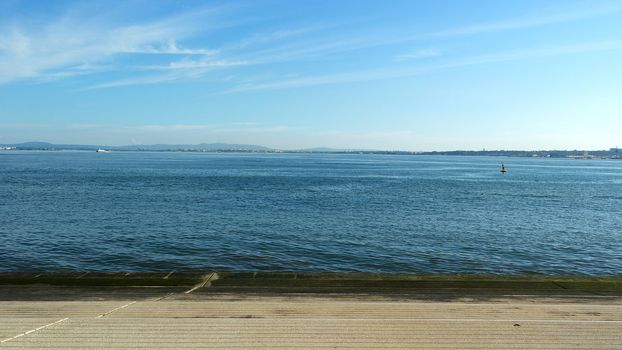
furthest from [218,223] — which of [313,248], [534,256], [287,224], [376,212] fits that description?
[534,256]

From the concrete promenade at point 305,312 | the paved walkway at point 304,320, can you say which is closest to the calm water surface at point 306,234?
the concrete promenade at point 305,312

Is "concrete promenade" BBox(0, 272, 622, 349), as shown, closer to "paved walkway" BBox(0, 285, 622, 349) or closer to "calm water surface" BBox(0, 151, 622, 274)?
"paved walkway" BBox(0, 285, 622, 349)

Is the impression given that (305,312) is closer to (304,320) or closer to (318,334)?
(304,320)

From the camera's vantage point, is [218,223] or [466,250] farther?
[218,223]

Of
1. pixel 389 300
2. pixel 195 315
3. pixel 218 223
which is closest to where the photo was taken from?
pixel 195 315

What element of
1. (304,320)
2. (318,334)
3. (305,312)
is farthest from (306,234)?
(318,334)

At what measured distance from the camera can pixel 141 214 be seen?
115 feet

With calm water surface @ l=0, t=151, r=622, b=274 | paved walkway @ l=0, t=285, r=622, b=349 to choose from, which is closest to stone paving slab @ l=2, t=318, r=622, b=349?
paved walkway @ l=0, t=285, r=622, b=349

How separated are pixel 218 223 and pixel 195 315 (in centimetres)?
2216

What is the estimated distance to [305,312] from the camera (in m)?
10.1

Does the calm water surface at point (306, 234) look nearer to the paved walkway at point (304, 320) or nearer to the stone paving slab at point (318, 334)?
the paved walkway at point (304, 320)

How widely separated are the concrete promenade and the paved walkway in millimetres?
20

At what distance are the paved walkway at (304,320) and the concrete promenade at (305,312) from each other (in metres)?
0.02

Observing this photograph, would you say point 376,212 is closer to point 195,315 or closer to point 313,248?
point 313,248
